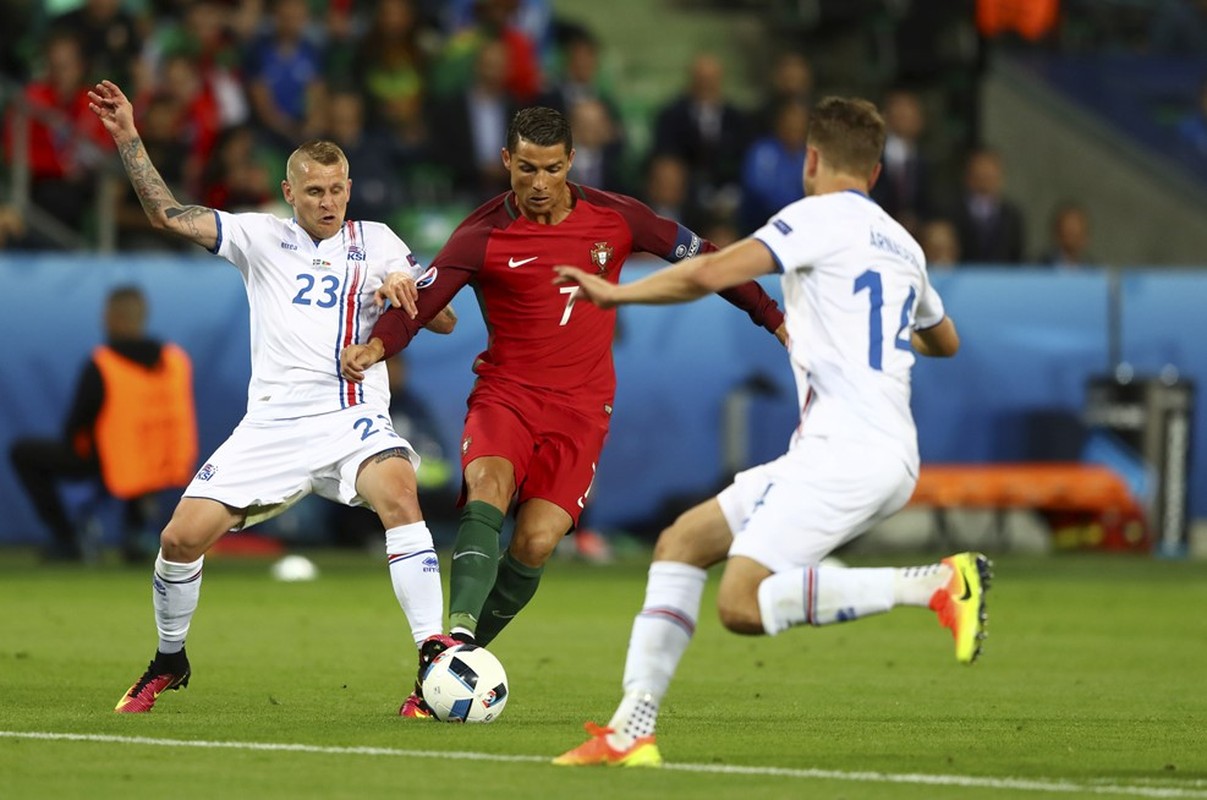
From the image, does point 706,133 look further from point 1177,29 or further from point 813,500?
point 813,500

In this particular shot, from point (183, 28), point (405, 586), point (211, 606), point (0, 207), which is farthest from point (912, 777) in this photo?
point (183, 28)

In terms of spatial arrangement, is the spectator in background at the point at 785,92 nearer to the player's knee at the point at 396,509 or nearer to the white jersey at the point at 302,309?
the white jersey at the point at 302,309

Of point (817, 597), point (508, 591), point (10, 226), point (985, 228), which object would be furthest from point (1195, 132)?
point (817, 597)

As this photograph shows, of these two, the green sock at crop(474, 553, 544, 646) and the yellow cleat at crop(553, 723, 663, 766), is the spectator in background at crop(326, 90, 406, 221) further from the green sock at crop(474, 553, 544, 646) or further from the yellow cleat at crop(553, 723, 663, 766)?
the yellow cleat at crop(553, 723, 663, 766)

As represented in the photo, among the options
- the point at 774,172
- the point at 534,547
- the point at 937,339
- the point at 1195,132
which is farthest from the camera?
the point at 1195,132

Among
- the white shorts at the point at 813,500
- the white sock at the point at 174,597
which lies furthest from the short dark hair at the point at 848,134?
the white sock at the point at 174,597

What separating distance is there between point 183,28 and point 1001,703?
13.3m

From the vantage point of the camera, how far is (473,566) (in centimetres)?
876

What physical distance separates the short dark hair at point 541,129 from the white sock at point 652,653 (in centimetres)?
247

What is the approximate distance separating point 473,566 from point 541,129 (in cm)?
177

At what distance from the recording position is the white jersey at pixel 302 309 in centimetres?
901

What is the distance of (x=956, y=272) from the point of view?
18906 millimetres

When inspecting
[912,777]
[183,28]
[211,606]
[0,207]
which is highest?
[183,28]

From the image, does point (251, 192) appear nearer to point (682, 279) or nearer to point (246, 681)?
point (246, 681)
